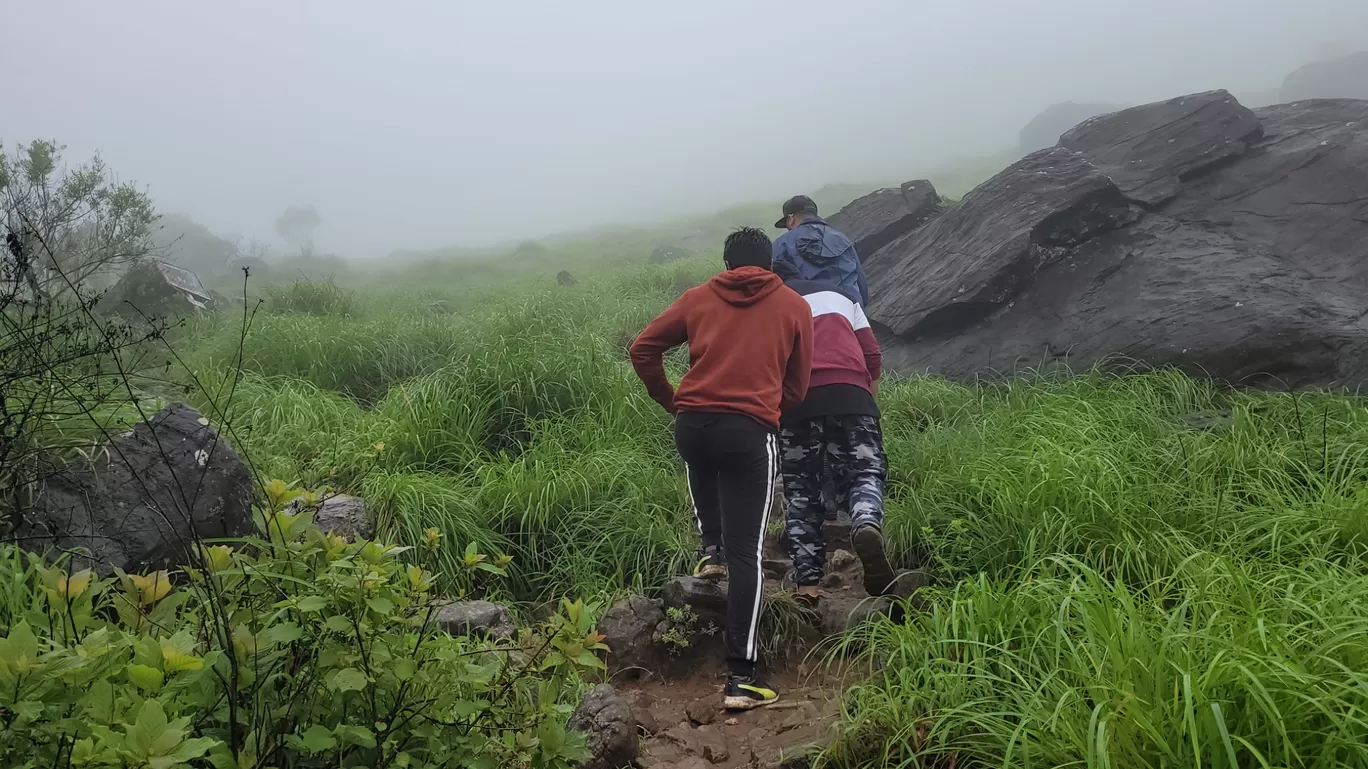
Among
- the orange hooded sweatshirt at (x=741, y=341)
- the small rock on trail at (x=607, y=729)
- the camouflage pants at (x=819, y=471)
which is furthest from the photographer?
the camouflage pants at (x=819, y=471)

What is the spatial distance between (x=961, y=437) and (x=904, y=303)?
10.0 ft

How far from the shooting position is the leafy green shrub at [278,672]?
3.74 feet

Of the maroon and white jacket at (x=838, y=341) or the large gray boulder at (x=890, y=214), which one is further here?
the large gray boulder at (x=890, y=214)

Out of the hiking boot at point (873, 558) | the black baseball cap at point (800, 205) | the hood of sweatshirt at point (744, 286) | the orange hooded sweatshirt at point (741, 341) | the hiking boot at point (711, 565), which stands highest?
the black baseball cap at point (800, 205)

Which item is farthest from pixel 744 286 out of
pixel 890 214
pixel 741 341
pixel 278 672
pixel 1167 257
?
pixel 890 214

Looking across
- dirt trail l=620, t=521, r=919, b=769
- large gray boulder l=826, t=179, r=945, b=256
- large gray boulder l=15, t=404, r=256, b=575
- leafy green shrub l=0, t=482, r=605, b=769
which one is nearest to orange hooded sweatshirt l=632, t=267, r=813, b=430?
dirt trail l=620, t=521, r=919, b=769

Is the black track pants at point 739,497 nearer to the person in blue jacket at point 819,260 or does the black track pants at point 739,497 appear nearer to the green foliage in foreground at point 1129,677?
the green foliage in foreground at point 1129,677

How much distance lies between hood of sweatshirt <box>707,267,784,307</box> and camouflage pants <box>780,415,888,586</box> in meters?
1.01

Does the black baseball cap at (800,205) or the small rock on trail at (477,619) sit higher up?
the black baseball cap at (800,205)

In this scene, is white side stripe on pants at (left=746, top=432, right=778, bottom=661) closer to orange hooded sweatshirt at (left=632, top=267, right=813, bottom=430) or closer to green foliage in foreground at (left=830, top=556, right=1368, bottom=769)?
orange hooded sweatshirt at (left=632, top=267, right=813, bottom=430)

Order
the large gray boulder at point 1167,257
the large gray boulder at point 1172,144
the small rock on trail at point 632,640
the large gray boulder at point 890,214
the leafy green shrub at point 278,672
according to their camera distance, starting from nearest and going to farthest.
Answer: the leafy green shrub at point 278,672 → the small rock on trail at point 632,640 → the large gray boulder at point 1167,257 → the large gray boulder at point 1172,144 → the large gray boulder at point 890,214

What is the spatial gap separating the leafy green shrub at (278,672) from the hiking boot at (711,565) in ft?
6.37

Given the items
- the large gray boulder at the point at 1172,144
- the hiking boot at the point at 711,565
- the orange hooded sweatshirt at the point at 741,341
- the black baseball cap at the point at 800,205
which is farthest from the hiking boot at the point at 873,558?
the large gray boulder at the point at 1172,144

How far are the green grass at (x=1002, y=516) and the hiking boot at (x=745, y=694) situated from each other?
424 mm
